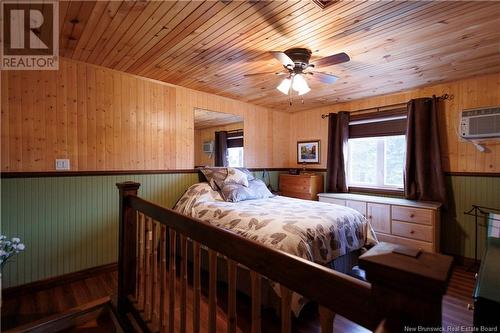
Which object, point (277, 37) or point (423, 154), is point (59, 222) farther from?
point (423, 154)

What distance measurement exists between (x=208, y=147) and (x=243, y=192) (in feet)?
3.26

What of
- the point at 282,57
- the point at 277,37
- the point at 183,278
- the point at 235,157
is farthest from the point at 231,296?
the point at 235,157

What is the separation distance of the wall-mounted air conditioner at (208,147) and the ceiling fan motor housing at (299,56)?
188cm

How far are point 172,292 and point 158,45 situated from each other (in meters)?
2.07

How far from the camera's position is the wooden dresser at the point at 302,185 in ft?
14.1

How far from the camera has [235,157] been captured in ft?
13.8

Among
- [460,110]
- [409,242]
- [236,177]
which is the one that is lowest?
[409,242]

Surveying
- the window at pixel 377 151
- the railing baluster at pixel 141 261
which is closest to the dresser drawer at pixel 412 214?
the window at pixel 377 151

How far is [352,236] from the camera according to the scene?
248 cm

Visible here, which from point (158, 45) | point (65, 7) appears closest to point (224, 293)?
point (158, 45)

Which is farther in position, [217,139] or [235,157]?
[235,157]

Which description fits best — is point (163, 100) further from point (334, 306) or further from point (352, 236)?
point (334, 306)

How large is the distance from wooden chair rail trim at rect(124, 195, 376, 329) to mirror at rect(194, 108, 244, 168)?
8.31 feet

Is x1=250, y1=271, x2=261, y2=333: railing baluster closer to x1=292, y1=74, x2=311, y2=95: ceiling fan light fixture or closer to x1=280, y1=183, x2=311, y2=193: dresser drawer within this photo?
x1=292, y1=74, x2=311, y2=95: ceiling fan light fixture
